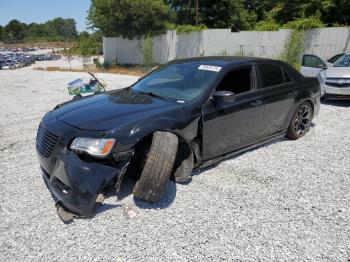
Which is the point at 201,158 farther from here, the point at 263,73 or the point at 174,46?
the point at 174,46

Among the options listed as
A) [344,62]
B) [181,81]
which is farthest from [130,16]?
[181,81]

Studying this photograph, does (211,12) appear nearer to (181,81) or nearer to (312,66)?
(312,66)

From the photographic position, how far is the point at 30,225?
3.02 m

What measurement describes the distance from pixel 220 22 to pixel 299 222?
1049 inches

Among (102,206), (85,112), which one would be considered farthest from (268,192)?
(85,112)

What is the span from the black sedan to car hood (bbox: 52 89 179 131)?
0.04 ft

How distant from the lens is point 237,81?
422 centimetres

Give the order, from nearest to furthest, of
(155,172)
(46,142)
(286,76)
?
(155,172), (46,142), (286,76)

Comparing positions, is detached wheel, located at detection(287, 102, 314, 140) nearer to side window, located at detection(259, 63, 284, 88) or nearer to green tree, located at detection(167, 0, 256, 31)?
side window, located at detection(259, 63, 284, 88)

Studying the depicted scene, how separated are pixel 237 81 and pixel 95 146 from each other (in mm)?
2230

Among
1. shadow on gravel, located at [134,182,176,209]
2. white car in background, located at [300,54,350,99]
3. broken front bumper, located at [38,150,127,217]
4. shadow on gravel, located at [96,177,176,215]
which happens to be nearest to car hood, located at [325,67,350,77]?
white car in background, located at [300,54,350,99]

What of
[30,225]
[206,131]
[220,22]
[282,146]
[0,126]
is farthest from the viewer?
[220,22]

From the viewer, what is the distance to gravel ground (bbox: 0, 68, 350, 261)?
2.65m

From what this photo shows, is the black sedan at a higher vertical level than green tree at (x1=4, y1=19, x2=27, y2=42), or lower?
lower
